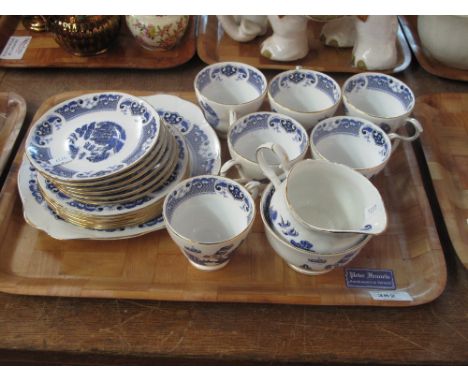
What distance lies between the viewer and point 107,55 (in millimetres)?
1081

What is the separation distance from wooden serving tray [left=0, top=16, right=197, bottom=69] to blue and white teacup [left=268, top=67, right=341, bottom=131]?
0.29m

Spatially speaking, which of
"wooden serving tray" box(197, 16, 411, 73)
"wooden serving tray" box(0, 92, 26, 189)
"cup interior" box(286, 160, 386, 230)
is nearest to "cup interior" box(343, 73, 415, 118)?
"wooden serving tray" box(197, 16, 411, 73)

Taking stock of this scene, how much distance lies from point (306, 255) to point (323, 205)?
0.49 feet

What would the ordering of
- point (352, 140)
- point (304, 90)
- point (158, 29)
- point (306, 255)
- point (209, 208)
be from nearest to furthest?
point (306, 255)
point (209, 208)
point (352, 140)
point (304, 90)
point (158, 29)

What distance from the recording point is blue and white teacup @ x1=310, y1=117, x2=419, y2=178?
79 centimetres

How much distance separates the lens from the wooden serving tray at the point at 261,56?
3.46 feet

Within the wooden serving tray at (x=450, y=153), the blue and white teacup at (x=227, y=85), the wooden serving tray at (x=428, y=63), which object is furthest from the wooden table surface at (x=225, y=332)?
the wooden serving tray at (x=428, y=63)

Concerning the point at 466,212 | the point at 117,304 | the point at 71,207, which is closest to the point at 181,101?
the point at 71,207

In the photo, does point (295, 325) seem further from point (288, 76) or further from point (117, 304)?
point (288, 76)

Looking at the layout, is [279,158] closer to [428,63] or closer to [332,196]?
[332,196]

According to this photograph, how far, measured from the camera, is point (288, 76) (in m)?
0.91

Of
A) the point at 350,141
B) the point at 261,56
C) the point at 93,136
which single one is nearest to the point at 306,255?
the point at 350,141

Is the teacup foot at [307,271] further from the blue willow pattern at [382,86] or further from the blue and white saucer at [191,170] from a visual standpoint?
the blue willow pattern at [382,86]

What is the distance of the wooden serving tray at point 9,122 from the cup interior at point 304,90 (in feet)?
1.74
